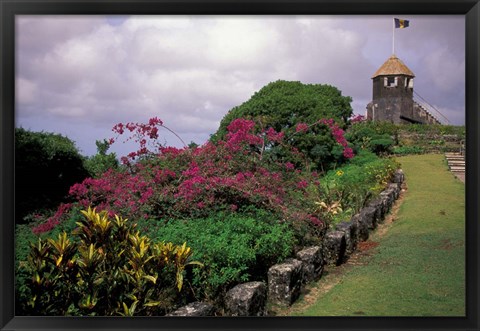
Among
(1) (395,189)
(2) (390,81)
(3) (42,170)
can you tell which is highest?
(2) (390,81)

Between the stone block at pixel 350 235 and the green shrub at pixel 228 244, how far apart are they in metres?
1.20

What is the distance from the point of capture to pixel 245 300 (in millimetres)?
4320

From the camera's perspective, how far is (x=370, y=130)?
1664 cm

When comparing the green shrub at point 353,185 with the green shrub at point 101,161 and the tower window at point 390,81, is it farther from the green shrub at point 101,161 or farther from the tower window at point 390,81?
the tower window at point 390,81

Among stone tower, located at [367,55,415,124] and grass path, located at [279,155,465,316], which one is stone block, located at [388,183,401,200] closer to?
grass path, located at [279,155,465,316]

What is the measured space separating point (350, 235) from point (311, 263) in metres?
1.69

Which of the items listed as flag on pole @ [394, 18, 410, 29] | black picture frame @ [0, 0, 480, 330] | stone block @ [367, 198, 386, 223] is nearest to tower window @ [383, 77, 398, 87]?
stone block @ [367, 198, 386, 223]

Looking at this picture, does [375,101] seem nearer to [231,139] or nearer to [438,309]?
[231,139]

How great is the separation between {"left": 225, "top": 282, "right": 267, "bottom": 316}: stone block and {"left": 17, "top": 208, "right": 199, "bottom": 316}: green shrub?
55cm

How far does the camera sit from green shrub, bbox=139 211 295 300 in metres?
5.00

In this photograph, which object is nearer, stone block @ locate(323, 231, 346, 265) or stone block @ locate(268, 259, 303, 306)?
stone block @ locate(268, 259, 303, 306)

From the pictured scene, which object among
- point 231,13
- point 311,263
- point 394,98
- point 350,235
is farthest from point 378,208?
point 394,98

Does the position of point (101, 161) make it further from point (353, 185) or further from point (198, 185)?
point (353, 185)

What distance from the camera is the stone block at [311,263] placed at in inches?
233
